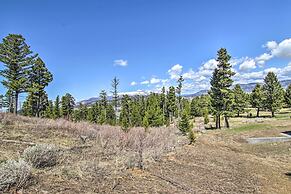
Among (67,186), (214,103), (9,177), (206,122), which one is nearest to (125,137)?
(67,186)

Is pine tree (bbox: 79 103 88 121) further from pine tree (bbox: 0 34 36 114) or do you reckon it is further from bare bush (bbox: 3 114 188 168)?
bare bush (bbox: 3 114 188 168)

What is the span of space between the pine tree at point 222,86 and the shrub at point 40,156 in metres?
35.2

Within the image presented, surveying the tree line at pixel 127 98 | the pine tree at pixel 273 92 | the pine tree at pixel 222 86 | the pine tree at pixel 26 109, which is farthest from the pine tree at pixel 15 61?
the pine tree at pixel 273 92

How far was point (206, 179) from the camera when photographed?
9.45m

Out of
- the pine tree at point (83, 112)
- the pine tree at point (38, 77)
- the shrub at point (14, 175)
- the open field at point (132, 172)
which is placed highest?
the pine tree at point (38, 77)

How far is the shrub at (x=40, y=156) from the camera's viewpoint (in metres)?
7.39

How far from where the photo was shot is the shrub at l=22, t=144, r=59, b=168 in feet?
24.2

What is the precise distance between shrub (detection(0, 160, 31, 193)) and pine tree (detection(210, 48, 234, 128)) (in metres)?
36.8

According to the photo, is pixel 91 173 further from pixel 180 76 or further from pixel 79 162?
pixel 180 76

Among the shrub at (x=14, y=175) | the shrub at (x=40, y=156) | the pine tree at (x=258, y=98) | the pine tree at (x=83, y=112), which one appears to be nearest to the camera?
the shrub at (x=14, y=175)

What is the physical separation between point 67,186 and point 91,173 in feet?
3.87

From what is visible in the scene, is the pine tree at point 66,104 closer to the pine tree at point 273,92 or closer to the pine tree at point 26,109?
the pine tree at point 26,109

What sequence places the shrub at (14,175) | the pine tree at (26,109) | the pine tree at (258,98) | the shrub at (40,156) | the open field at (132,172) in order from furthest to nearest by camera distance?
the pine tree at (258,98)
the pine tree at (26,109)
the shrub at (40,156)
the open field at (132,172)
the shrub at (14,175)

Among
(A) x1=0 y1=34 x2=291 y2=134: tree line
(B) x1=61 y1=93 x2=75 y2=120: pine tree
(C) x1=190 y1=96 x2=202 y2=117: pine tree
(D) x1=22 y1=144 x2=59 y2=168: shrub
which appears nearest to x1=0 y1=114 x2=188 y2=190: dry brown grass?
(D) x1=22 y1=144 x2=59 y2=168: shrub
